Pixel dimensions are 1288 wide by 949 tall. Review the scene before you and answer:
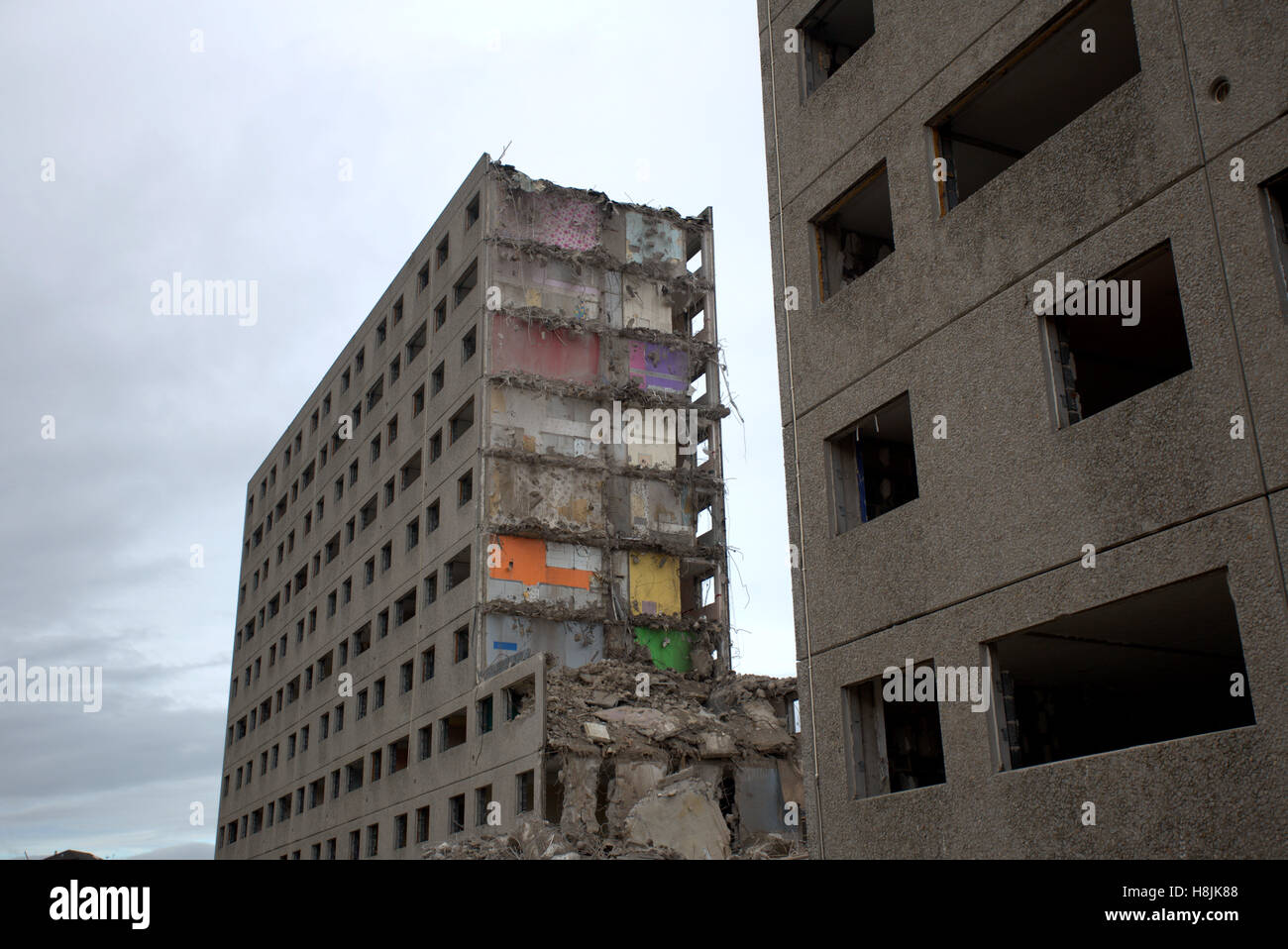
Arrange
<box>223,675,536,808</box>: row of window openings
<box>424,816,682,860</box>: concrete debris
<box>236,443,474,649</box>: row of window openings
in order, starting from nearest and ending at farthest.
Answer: <box>424,816,682,860</box>: concrete debris < <box>223,675,536,808</box>: row of window openings < <box>236,443,474,649</box>: row of window openings

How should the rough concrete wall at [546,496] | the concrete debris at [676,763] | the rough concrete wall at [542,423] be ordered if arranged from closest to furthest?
the concrete debris at [676,763] → the rough concrete wall at [546,496] → the rough concrete wall at [542,423]

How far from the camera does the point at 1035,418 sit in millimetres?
11617

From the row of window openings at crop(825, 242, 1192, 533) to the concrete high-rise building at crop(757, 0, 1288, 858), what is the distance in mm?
47

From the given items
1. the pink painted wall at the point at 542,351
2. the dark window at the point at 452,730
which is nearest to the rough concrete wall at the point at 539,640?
the dark window at the point at 452,730

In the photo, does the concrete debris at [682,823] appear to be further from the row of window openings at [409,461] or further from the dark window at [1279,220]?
the dark window at [1279,220]

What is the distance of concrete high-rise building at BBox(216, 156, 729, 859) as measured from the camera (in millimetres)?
34344

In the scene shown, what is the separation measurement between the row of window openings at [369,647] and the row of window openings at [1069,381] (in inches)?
828

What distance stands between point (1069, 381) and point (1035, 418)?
560mm

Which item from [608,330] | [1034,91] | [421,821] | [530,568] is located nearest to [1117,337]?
[1034,91]

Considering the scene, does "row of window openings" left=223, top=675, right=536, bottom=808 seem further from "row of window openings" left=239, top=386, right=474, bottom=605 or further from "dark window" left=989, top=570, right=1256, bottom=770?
"dark window" left=989, top=570, right=1256, bottom=770

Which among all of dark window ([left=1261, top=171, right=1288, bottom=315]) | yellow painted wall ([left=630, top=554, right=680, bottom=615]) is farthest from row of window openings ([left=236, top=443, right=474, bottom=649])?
dark window ([left=1261, top=171, right=1288, bottom=315])

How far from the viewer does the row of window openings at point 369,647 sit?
36094mm
